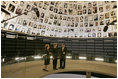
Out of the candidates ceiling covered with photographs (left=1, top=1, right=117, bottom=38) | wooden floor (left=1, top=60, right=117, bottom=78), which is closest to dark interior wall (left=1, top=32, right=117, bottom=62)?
ceiling covered with photographs (left=1, top=1, right=117, bottom=38)

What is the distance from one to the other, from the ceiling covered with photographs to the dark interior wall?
215 millimetres

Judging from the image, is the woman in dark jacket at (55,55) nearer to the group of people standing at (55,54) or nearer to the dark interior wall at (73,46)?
the group of people standing at (55,54)

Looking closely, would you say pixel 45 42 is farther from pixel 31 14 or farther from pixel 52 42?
pixel 31 14

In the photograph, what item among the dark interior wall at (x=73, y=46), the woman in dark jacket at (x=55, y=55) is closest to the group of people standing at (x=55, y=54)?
the woman in dark jacket at (x=55, y=55)

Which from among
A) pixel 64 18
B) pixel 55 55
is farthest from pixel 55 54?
pixel 64 18

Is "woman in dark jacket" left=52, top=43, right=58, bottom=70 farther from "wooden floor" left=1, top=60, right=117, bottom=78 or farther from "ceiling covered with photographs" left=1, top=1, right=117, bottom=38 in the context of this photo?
"ceiling covered with photographs" left=1, top=1, right=117, bottom=38

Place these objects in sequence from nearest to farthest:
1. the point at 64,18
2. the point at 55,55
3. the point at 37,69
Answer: the point at 37,69 → the point at 55,55 → the point at 64,18

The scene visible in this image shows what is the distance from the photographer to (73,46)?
425cm

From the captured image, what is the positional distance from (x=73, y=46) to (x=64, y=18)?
1.25 m

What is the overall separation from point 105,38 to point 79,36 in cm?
105

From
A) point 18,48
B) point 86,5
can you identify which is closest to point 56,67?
point 18,48

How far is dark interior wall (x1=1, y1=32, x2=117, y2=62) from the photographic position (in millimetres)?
3445

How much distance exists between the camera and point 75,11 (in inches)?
165

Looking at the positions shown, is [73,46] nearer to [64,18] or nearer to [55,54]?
[55,54]
